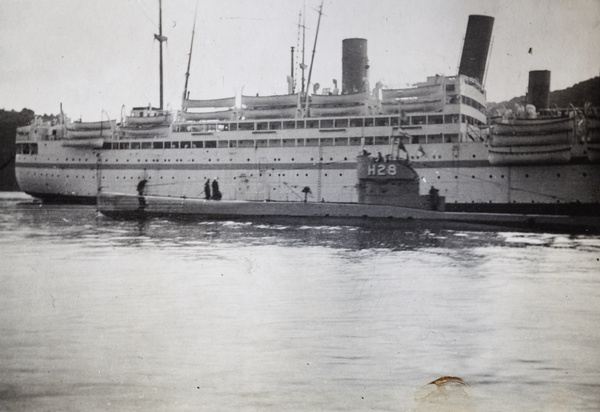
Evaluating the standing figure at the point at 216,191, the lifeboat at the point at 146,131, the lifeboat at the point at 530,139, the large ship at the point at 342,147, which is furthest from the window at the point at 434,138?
the lifeboat at the point at 146,131

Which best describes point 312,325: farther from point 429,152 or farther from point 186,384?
point 429,152

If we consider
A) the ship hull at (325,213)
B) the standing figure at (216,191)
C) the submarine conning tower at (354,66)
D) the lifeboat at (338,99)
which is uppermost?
the submarine conning tower at (354,66)

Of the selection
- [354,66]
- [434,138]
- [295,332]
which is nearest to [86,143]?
[354,66]

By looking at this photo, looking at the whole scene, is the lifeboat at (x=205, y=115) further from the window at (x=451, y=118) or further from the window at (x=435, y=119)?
the window at (x=451, y=118)

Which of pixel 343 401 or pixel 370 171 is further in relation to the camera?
pixel 370 171

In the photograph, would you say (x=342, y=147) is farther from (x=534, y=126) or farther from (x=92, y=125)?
(x=92, y=125)

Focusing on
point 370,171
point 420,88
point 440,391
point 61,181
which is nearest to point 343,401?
point 440,391
